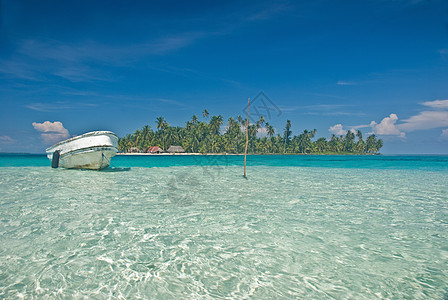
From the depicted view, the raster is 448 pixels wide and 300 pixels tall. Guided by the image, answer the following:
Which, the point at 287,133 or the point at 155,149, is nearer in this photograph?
the point at 155,149

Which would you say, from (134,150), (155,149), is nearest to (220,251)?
(155,149)

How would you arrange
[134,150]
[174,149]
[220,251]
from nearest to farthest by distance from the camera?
[220,251] < [174,149] < [134,150]

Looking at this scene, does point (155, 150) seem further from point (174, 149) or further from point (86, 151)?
point (86, 151)

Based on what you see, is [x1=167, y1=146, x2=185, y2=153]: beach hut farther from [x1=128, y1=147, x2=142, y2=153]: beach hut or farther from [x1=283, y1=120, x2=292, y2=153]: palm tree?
[x1=283, y1=120, x2=292, y2=153]: palm tree

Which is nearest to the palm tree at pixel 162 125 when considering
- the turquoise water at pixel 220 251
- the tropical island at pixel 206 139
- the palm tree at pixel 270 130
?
the tropical island at pixel 206 139

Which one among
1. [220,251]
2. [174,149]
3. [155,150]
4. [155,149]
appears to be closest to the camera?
[220,251]

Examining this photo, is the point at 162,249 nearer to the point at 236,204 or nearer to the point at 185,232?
the point at 185,232

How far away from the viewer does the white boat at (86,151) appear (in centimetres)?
2214

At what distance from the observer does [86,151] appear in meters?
22.2

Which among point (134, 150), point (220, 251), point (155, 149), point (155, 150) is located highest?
point (155, 149)

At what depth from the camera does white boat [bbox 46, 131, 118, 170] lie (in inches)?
872

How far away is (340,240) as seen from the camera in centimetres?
595

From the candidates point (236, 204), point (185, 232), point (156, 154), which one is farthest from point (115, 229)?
point (156, 154)

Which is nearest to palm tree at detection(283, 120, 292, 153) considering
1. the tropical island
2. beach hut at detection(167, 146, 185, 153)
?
the tropical island
